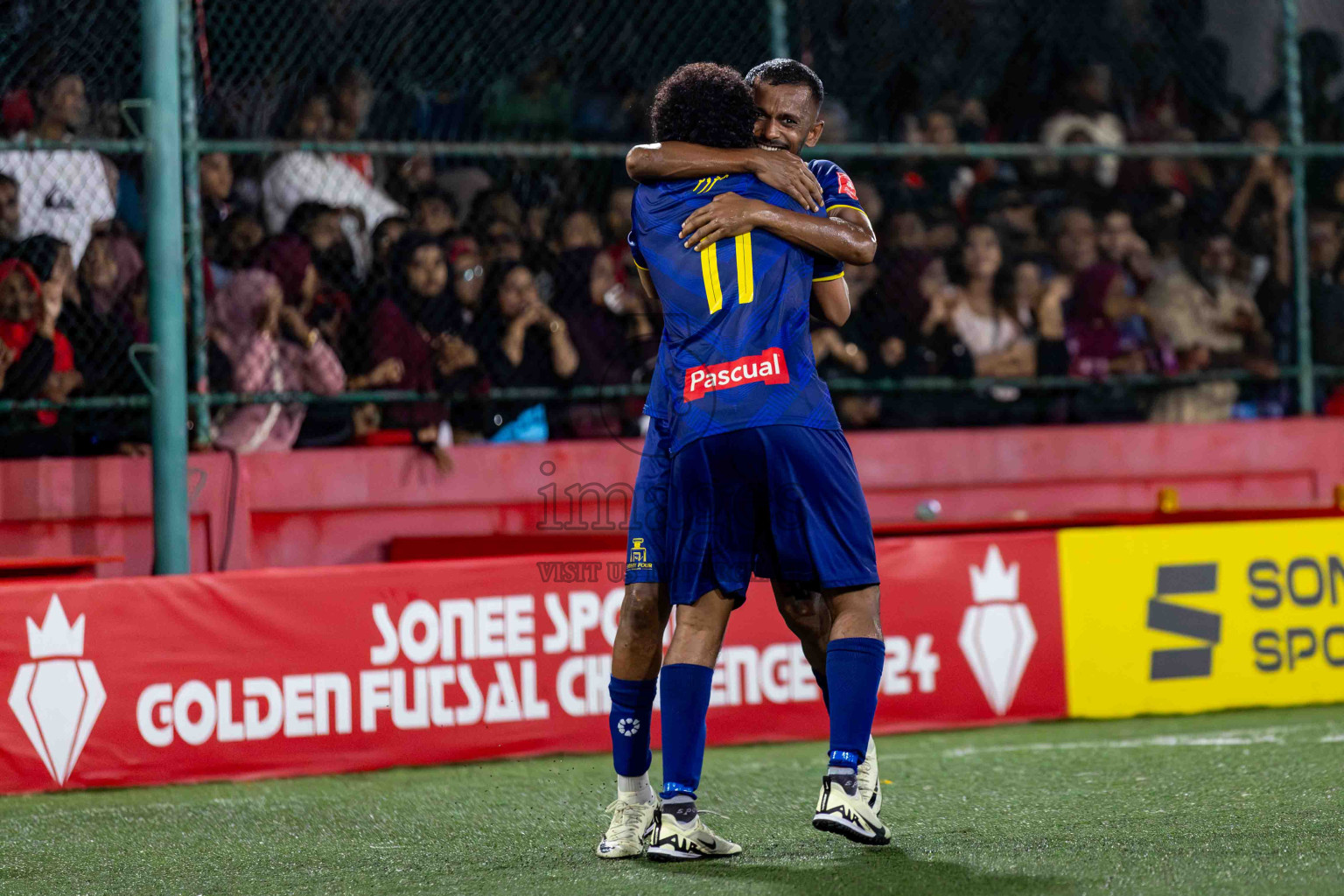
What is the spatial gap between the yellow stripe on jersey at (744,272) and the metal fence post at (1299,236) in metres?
5.94

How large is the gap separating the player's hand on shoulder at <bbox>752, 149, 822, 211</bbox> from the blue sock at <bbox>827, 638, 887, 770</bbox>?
3.43 ft

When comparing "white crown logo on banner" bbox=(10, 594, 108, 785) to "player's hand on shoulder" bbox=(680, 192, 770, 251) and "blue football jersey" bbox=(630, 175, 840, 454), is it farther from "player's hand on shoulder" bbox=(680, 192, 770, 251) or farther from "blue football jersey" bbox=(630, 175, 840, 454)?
"player's hand on shoulder" bbox=(680, 192, 770, 251)

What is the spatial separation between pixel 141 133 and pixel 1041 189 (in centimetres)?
533

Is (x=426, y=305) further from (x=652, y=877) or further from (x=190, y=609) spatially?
(x=652, y=877)

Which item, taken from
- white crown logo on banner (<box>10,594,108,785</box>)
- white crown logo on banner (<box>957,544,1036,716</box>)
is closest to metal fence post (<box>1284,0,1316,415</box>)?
white crown logo on banner (<box>957,544,1036,716</box>)

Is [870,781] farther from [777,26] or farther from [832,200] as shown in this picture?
[777,26]

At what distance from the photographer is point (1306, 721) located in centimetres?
641

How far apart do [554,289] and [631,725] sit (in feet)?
13.9

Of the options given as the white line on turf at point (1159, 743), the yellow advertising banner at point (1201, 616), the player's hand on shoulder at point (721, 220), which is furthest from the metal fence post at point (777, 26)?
the player's hand on shoulder at point (721, 220)

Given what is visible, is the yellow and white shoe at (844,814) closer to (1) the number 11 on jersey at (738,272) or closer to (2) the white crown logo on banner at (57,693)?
(1) the number 11 on jersey at (738,272)

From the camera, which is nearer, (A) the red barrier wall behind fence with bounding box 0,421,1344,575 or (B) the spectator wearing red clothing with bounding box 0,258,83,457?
(B) the spectator wearing red clothing with bounding box 0,258,83,457

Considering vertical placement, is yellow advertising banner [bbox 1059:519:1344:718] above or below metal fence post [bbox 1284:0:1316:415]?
below

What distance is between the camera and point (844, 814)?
11.9 feet

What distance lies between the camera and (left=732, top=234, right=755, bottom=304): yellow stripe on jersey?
383 centimetres
